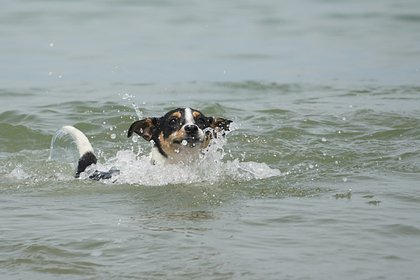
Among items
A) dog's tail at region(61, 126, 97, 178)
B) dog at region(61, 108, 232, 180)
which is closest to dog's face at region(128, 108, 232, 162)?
dog at region(61, 108, 232, 180)

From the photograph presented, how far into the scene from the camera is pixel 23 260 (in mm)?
6820

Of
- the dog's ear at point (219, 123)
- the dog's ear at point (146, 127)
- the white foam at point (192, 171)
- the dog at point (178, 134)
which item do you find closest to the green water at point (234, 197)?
the white foam at point (192, 171)

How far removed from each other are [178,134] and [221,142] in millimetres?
652

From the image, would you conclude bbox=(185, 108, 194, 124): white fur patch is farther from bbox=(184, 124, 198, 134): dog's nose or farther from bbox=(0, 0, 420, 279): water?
bbox=(0, 0, 420, 279): water

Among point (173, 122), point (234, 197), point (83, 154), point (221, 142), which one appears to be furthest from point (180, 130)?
point (83, 154)

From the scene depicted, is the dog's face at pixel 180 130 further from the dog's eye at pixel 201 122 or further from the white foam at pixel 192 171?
the white foam at pixel 192 171

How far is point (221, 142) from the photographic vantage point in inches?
393

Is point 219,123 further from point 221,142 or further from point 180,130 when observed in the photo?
point 180,130

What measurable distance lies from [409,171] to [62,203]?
333cm

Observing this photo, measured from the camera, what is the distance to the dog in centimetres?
949

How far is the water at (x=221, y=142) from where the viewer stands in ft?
22.7

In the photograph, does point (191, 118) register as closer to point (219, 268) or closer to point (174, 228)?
point (174, 228)

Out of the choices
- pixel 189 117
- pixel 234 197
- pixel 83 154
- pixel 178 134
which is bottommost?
pixel 234 197

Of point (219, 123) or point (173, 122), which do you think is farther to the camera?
point (219, 123)
